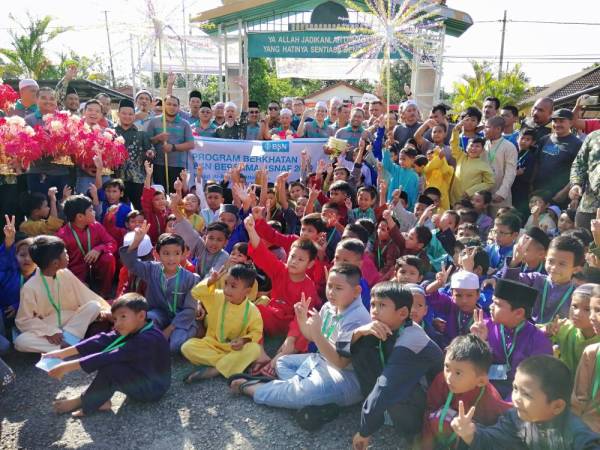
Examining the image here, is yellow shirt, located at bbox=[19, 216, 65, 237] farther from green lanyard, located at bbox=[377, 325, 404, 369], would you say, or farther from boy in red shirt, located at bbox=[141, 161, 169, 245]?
green lanyard, located at bbox=[377, 325, 404, 369]

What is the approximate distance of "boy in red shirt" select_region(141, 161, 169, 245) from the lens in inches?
218

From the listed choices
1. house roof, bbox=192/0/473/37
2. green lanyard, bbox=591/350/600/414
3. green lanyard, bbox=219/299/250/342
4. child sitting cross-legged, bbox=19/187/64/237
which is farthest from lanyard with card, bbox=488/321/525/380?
house roof, bbox=192/0/473/37

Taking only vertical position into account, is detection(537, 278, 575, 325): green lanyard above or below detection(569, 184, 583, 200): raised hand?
below

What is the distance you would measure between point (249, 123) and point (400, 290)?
18.1ft

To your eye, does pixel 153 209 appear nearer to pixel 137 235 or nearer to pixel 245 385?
pixel 137 235

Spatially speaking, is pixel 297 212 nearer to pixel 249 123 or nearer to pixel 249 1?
pixel 249 123

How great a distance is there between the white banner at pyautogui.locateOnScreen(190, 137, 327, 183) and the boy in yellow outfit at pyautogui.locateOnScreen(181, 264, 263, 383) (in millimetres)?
3702

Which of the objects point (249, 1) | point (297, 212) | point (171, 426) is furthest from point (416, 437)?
point (249, 1)

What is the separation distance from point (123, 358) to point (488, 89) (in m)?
22.4

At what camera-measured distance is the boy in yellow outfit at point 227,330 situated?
3721mm

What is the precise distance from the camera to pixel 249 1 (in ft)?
41.2

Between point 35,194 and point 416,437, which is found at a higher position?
point 35,194

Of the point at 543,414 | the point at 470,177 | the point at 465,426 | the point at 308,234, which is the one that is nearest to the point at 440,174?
the point at 470,177

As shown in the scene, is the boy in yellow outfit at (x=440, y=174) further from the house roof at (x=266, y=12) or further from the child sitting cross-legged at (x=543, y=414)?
the house roof at (x=266, y=12)
